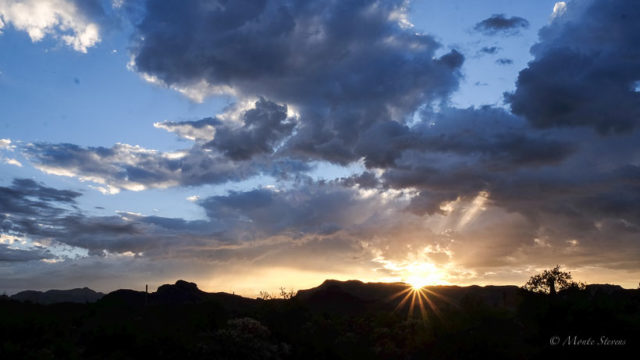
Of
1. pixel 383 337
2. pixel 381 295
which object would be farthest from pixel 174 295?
pixel 383 337

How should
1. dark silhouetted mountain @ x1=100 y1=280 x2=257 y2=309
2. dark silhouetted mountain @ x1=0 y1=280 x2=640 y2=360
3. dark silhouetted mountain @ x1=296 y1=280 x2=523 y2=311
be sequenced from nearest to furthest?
dark silhouetted mountain @ x1=0 y1=280 x2=640 y2=360 < dark silhouetted mountain @ x1=296 y1=280 x2=523 y2=311 < dark silhouetted mountain @ x1=100 y1=280 x2=257 y2=309

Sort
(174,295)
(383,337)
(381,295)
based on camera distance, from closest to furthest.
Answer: (383,337)
(174,295)
(381,295)

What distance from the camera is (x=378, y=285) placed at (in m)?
148

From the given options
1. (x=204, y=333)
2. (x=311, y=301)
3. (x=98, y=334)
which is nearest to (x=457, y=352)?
(x=204, y=333)

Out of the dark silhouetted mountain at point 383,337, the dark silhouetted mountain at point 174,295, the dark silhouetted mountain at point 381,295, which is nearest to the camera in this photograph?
the dark silhouetted mountain at point 383,337

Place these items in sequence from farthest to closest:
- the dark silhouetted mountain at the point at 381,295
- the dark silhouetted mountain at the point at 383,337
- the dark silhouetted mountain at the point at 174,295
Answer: the dark silhouetted mountain at the point at 174,295 < the dark silhouetted mountain at the point at 381,295 < the dark silhouetted mountain at the point at 383,337

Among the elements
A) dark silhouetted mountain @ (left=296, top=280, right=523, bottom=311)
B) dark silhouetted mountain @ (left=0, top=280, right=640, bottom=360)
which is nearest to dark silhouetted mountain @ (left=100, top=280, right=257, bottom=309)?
dark silhouetted mountain @ (left=296, top=280, right=523, bottom=311)

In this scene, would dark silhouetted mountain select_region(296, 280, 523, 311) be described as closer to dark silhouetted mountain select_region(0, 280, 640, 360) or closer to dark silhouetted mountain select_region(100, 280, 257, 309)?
dark silhouetted mountain select_region(100, 280, 257, 309)

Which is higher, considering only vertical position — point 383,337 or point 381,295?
point 381,295

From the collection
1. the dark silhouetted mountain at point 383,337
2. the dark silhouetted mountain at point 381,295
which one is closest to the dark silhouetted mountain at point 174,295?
the dark silhouetted mountain at point 381,295

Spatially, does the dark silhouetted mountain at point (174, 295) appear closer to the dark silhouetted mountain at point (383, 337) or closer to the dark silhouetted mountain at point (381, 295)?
the dark silhouetted mountain at point (381, 295)

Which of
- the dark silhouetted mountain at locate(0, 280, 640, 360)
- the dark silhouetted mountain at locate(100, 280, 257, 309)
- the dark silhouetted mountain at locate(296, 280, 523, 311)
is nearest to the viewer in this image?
the dark silhouetted mountain at locate(0, 280, 640, 360)

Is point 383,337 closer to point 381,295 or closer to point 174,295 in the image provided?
point 174,295

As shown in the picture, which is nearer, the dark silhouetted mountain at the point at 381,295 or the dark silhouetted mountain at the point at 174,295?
the dark silhouetted mountain at the point at 381,295
